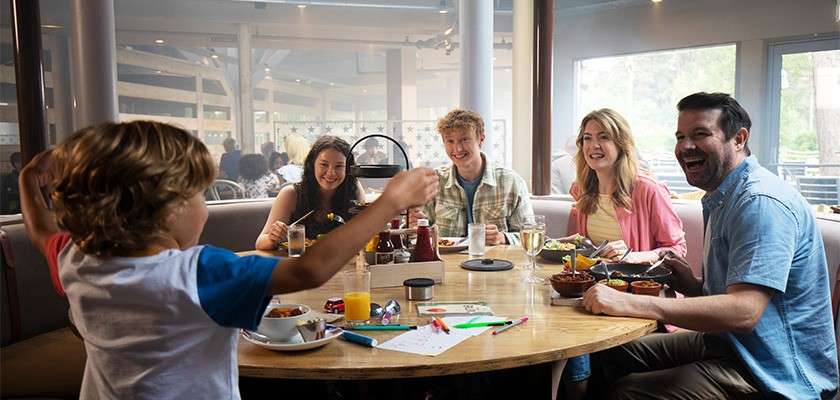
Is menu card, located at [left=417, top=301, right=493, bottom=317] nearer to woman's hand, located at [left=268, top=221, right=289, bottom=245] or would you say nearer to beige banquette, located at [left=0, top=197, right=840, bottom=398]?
woman's hand, located at [left=268, top=221, right=289, bottom=245]

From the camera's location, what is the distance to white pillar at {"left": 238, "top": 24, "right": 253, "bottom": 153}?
7.90 metres

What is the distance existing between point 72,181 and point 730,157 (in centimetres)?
176

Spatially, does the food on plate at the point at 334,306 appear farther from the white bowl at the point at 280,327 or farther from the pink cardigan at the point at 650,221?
the pink cardigan at the point at 650,221

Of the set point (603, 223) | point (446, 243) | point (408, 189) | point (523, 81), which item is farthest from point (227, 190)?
point (408, 189)

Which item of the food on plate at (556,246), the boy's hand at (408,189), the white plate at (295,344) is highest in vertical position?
the boy's hand at (408,189)

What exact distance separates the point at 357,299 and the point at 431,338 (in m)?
0.25

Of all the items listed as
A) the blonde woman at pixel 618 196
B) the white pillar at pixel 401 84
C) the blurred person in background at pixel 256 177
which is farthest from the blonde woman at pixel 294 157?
the blonde woman at pixel 618 196

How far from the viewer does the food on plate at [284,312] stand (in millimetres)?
1609

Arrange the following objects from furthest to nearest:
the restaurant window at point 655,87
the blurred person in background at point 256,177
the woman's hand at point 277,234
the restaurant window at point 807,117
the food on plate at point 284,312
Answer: the restaurant window at point 655,87 < the restaurant window at point 807,117 < the blurred person in background at point 256,177 < the woman's hand at point 277,234 < the food on plate at point 284,312

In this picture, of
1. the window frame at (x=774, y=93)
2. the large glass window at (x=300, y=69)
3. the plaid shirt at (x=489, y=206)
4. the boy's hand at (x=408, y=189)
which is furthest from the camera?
the large glass window at (x=300, y=69)

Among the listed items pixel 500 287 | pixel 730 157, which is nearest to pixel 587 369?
pixel 500 287

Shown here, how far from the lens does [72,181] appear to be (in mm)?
998

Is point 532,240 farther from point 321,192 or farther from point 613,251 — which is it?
point 321,192

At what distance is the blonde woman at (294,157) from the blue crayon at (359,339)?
4.72 metres
